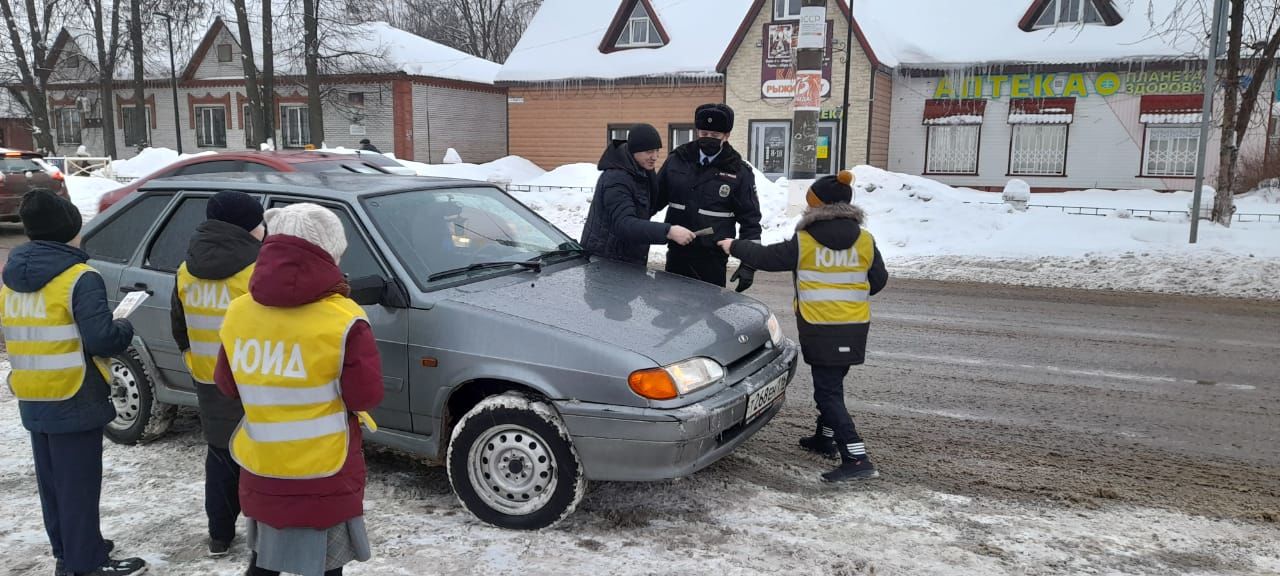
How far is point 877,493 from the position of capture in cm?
439

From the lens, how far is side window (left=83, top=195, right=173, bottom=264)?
201 inches

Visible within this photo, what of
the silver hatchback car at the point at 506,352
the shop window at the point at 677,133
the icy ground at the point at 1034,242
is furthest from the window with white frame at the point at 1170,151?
the silver hatchback car at the point at 506,352

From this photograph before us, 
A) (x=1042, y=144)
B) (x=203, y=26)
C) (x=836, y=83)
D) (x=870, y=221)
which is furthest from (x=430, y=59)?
(x=870, y=221)

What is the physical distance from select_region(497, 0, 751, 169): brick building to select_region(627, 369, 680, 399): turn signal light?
24831 mm

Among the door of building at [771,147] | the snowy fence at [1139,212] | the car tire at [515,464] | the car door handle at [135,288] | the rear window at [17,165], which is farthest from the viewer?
the door of building at [771,147]

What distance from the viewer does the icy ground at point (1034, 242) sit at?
36.3 ft

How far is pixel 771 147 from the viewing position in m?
27.1

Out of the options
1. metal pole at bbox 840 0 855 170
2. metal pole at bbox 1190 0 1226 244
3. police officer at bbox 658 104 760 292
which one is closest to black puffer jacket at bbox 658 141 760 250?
police officer at bbox 658 104 760 292

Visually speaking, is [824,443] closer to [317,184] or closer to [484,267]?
[484,267]

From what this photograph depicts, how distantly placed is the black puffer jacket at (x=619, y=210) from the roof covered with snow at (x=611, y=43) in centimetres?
2301

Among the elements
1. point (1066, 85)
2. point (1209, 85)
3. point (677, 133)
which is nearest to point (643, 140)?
point (1209, 85)

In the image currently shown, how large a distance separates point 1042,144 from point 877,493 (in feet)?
79.9

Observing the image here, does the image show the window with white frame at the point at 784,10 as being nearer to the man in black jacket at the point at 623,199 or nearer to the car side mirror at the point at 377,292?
the man in black jacket at the point at 623,199

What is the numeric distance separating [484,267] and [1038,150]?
24.9 metres
